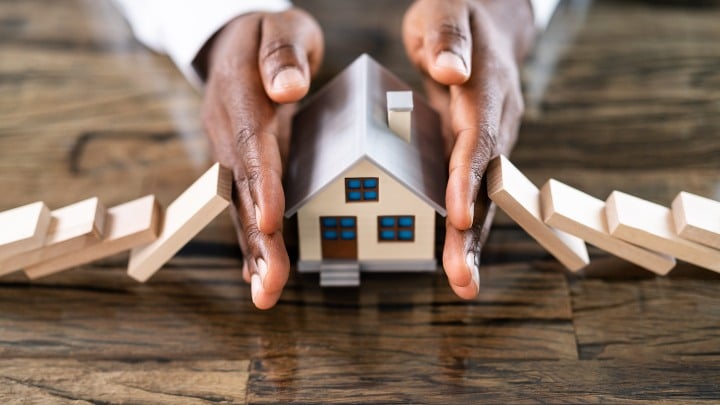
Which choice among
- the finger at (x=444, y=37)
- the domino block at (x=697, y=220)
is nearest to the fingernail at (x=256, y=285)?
the finger at (x=444, y=37)

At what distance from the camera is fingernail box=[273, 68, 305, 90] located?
0.93 m

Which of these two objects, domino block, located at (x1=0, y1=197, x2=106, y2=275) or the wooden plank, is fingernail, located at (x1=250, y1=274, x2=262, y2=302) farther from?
domino block, located at (x1=0, y1=197, x2=106, y2=275)

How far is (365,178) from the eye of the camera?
2.87ft

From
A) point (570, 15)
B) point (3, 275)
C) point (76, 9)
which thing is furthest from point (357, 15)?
point (3, 275)

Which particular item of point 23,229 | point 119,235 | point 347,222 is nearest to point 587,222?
point 347,222

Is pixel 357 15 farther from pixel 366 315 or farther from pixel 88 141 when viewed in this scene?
pixel 366 315

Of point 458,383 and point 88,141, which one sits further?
point 88,141

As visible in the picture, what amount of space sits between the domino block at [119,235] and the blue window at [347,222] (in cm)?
24

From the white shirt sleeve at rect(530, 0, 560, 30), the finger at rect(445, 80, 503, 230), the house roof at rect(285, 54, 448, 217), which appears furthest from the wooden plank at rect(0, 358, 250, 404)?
the white shirt sleeve at rect(530, 0, 560, 30)

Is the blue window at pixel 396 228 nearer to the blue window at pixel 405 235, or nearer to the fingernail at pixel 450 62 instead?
the blue window at pixel 405 235

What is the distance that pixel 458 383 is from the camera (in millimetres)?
870

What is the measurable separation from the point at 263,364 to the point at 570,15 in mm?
849

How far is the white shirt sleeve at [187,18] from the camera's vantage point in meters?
1.12

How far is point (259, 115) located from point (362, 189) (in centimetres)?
17
